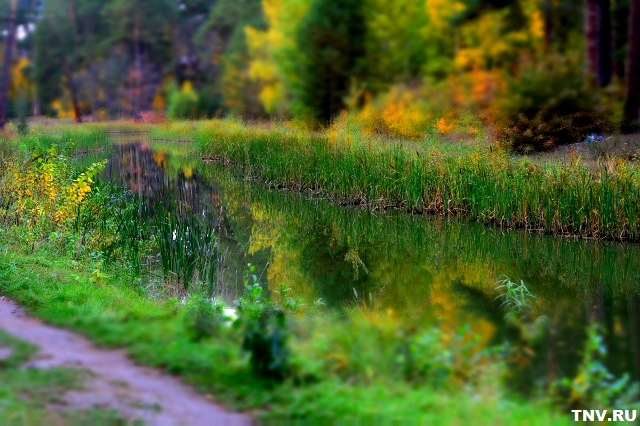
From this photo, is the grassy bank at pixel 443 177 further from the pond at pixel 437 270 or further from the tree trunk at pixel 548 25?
the tree trunk at pixel 548 25

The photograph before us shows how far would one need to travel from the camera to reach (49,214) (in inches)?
292

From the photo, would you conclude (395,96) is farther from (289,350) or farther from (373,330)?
(289,350)

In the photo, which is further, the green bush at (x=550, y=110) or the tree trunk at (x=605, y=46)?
the tree trunk at (x=605, y=46)

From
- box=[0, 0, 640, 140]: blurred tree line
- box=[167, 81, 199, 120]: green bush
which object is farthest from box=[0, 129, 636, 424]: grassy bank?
box=[167, 81, 199, 120]: green bush

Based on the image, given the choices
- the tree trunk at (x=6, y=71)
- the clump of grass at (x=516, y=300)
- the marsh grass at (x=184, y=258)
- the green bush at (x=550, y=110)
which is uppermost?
the tree trunk at (x=6, y=71)

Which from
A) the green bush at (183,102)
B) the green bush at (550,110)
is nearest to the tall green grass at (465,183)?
the green bush at (550,110)

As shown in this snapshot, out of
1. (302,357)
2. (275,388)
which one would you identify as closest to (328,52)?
(302,357)

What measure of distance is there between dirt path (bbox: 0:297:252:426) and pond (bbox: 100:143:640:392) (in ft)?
→ 4.95

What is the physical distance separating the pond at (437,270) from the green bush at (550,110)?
84.4 inches

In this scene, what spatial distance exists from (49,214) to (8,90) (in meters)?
6.24

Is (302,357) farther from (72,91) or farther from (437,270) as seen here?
(72,91)

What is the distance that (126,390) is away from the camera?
3.11 meters

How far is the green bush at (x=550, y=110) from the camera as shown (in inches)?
374

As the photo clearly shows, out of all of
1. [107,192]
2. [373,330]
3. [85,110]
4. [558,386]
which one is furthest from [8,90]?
[558,386]
